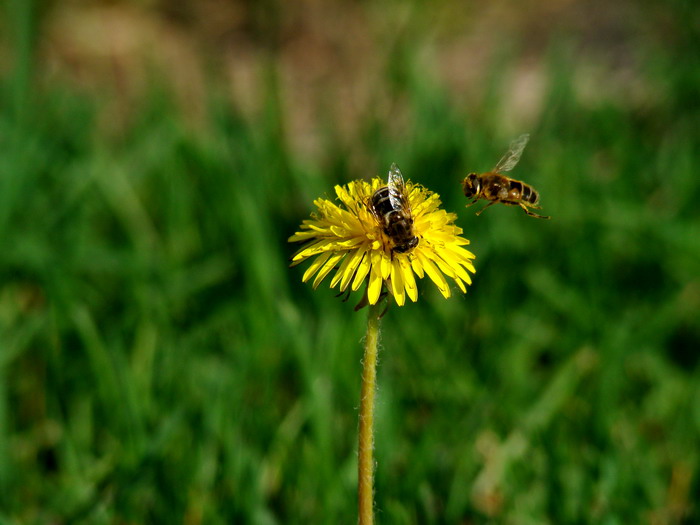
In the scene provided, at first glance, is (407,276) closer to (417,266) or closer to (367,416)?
(417,266)

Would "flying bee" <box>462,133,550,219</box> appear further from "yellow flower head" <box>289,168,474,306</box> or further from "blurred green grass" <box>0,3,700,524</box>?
"blurred green grass" <box>0,3,700,524</box>

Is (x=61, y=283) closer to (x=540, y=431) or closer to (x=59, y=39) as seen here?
(x=540, y=431)

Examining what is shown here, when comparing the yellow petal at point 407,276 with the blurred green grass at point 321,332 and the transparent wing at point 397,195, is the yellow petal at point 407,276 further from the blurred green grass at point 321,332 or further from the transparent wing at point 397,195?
the blurred green grass at point 321,332

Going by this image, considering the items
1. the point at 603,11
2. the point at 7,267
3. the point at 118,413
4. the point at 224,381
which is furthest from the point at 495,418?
the point at 603,11

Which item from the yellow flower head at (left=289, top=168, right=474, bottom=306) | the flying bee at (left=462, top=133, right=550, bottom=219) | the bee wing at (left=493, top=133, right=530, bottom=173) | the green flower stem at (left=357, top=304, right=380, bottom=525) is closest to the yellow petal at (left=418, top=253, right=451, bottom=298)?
the yellow flower head at (left=289, top=168, right=474, bottom=306)

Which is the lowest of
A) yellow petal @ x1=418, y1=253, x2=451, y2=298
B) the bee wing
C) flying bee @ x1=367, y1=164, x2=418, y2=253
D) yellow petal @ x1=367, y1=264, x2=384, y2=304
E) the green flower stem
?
the green flower stem

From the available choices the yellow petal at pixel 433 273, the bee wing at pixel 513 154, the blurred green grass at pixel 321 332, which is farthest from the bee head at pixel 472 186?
the blurred green grass at pixel 321 332

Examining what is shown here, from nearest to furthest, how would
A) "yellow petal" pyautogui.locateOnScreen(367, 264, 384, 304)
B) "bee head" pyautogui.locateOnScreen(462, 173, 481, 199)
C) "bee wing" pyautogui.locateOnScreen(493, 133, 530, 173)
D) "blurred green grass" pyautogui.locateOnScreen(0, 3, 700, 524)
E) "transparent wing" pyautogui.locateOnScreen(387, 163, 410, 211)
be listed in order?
"yellow petal" pyautogui.locateOnScreen(367, 264, 384, 304)
"transparent wing" pyautogui.locateOnScreen(387, 163, 410, 211)
"bee head" pyautogui.locateOnScreen(462, 173, 481, 199)
"bee wing" pyautogui.locateOnScreen(493, 133, 530, 173)
"blurred green grass" pyautogui.locateOnScreen(0, 3, 700, 524)
